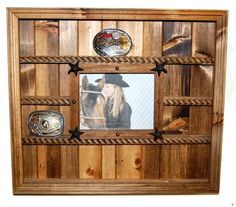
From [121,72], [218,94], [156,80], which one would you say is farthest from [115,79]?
[218,94]

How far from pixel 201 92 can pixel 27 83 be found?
2.18ft

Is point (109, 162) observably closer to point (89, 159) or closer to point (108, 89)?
point (89, 159)

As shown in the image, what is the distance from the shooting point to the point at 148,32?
111 cm

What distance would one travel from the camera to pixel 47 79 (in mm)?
1121

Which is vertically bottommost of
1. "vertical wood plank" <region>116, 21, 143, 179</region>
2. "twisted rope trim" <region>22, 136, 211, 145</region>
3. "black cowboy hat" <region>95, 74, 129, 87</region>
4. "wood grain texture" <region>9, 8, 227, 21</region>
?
"vertical wood plank" <region>116, 21, 143, 179</region>

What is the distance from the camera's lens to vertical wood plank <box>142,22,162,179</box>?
3.64 feet

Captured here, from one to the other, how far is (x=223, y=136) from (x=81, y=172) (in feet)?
1.87

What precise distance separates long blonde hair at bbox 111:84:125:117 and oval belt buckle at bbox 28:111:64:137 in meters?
0.20

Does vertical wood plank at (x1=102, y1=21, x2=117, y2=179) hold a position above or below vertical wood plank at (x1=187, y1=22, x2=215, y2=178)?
below

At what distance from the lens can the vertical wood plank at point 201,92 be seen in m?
1.12

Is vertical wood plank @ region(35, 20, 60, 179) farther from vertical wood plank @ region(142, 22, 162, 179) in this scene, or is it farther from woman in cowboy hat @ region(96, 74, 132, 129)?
vertical wood plank @ region(142, 22, 162, 179)

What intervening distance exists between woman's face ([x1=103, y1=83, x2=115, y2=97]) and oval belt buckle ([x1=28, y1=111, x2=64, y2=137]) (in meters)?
0.19

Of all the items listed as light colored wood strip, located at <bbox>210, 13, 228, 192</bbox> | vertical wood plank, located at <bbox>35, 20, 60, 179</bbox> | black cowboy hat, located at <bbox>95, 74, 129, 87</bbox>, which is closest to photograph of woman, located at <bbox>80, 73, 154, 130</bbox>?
black cowboy hat, located at <bbox>95, 74, 129, 87</bbox>
